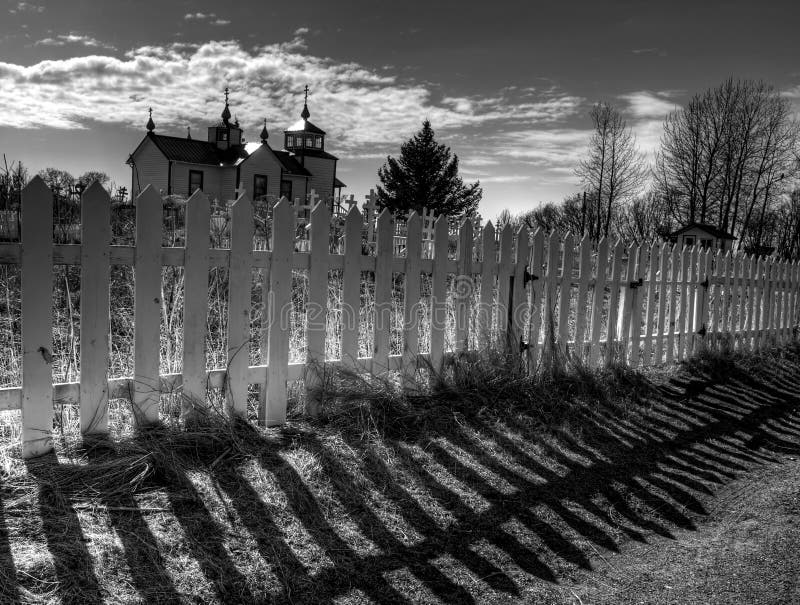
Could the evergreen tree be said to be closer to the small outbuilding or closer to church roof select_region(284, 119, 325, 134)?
church roof select_region(284, 119, 325, 134)

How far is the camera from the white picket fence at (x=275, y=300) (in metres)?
3.04

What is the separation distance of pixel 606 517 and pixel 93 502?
2365 millimetres

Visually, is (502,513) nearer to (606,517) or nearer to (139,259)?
(606,517)

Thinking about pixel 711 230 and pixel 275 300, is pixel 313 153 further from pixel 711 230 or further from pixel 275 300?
pixel 275 300

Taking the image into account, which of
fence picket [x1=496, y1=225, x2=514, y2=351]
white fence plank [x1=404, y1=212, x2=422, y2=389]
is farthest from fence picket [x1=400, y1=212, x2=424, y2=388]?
fence picket [x1=496, y1=225, x2=514, y2=351]

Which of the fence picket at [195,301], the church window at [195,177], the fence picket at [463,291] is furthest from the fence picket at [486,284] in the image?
the church window at [195,177]

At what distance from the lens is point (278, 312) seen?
3645mm

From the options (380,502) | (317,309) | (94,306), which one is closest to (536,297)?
(317,309)

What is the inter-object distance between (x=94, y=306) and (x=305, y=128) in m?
43.4

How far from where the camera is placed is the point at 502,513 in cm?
299

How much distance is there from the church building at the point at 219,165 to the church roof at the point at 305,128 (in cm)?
225

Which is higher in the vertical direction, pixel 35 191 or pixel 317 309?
pixel 35 191

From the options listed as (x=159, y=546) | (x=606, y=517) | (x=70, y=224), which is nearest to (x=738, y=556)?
(x=606, y=517)

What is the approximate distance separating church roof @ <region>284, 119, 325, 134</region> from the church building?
2247 millimetres
